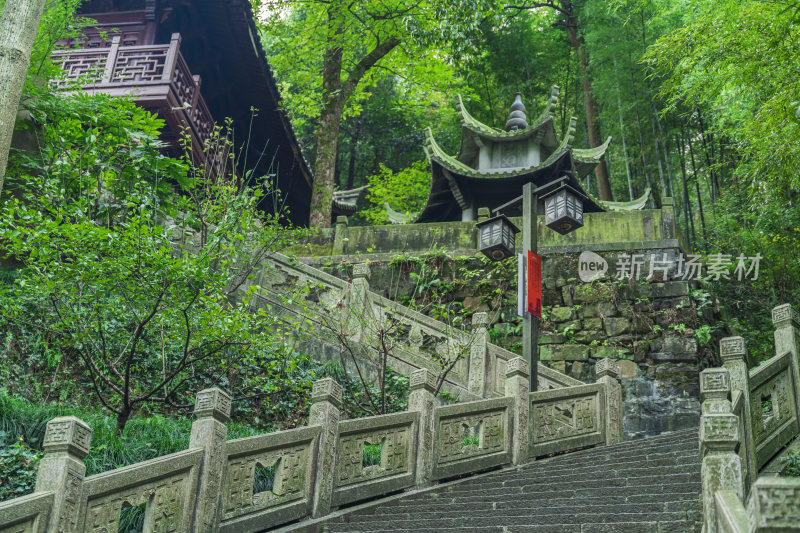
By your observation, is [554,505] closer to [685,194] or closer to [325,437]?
[325,437]

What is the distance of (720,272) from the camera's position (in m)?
14.7

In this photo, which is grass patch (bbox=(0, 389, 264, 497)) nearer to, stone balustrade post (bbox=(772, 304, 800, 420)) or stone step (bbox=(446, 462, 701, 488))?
stone step (bbox=(446, 462, 701, 488))

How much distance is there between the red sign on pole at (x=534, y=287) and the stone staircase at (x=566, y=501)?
171 cm

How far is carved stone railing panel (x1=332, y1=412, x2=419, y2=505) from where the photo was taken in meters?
7.16

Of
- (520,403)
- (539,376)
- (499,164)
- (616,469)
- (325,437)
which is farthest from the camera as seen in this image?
(499,164)

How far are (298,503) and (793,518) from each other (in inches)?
170

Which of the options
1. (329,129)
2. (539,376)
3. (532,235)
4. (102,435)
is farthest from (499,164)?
(102,435)

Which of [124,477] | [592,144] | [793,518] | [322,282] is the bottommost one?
[793,518]

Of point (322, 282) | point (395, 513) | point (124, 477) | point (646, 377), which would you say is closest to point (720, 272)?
point (646, 377)

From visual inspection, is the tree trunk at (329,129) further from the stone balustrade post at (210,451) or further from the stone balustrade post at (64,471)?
the stone balustrade post at (64,471)

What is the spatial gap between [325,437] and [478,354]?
4027mm

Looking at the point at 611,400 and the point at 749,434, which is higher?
the point at 611,400

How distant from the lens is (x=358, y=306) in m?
11.3

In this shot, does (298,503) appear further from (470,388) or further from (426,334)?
(426,334)
